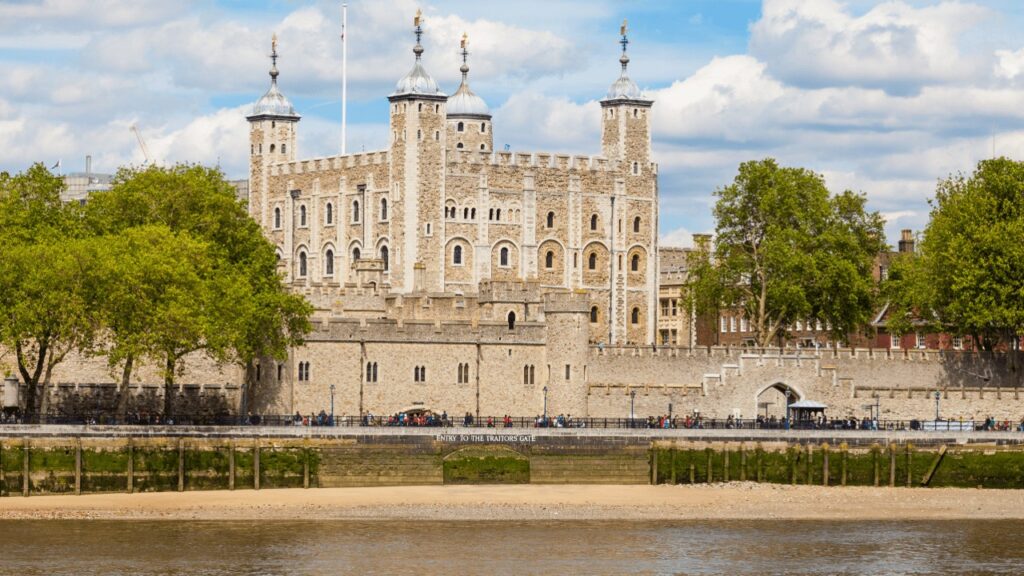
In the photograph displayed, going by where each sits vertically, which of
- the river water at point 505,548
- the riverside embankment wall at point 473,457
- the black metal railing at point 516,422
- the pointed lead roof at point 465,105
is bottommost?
the river water at point 505,548

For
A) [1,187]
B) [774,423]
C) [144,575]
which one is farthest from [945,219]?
[144,575]

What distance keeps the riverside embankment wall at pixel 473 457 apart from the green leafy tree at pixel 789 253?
23486 millimetres

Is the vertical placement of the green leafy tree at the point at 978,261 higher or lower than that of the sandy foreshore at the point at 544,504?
higher

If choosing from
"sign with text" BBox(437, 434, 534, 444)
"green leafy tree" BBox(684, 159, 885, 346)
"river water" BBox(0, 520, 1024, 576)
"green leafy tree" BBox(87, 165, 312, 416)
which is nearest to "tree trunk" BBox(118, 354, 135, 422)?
"green leafy tree" BBox(87, 165, 312, 416)

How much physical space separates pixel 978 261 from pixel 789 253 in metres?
9.68

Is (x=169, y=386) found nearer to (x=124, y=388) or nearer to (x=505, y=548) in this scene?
(x=124, y=388)

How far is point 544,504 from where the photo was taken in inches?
3049

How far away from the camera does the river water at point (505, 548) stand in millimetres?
65500

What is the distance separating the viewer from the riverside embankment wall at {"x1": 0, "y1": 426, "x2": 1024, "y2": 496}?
78.1m

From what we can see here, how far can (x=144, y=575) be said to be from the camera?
63688 millimetres

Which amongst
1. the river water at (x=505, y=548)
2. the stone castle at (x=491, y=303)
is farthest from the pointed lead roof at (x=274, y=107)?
the river water at (x=505, y=548)

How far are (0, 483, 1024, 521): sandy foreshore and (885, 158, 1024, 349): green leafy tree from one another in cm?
2045

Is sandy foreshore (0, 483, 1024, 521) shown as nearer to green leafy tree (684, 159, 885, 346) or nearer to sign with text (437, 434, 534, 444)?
sign with text (437, 434, 534, 444)

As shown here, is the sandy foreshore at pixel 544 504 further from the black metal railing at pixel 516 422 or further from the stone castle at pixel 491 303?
the stone castle at pixel 491 303
